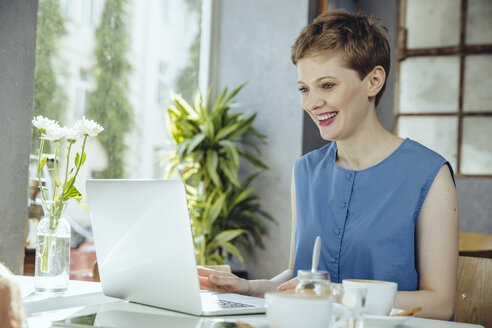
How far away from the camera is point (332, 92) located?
62.6 inches

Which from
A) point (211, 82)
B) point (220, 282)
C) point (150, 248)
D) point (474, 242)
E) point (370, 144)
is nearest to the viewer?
point (150, 248)

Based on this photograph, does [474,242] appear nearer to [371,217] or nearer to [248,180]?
[248,180]

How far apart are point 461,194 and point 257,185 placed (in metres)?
1.94

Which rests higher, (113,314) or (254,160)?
(254,160)

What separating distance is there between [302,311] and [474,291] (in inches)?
38.7

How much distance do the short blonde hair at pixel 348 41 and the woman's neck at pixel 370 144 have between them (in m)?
0.17

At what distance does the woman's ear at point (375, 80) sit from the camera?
5.37 feet

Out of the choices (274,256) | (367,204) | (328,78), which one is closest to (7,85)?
(328,78)

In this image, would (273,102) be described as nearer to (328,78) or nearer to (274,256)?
(274,256)

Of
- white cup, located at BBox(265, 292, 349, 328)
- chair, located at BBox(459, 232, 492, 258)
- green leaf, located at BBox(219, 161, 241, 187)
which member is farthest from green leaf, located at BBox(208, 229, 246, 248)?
white cup, located at BBox(265, 292, 349, 328)

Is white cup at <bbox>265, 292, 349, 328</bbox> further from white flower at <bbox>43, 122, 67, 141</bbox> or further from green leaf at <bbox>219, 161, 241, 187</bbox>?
green leaf at <bbox>219, 161, 241, 187</bbox>

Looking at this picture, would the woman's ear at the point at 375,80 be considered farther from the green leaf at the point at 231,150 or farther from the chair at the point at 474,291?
the green leaf at the point at 231,150

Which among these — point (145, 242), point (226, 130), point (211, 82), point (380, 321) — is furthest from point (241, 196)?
point (380, 321)

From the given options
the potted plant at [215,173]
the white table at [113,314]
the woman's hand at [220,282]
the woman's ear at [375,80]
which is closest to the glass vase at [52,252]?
the white table at [113,314]
